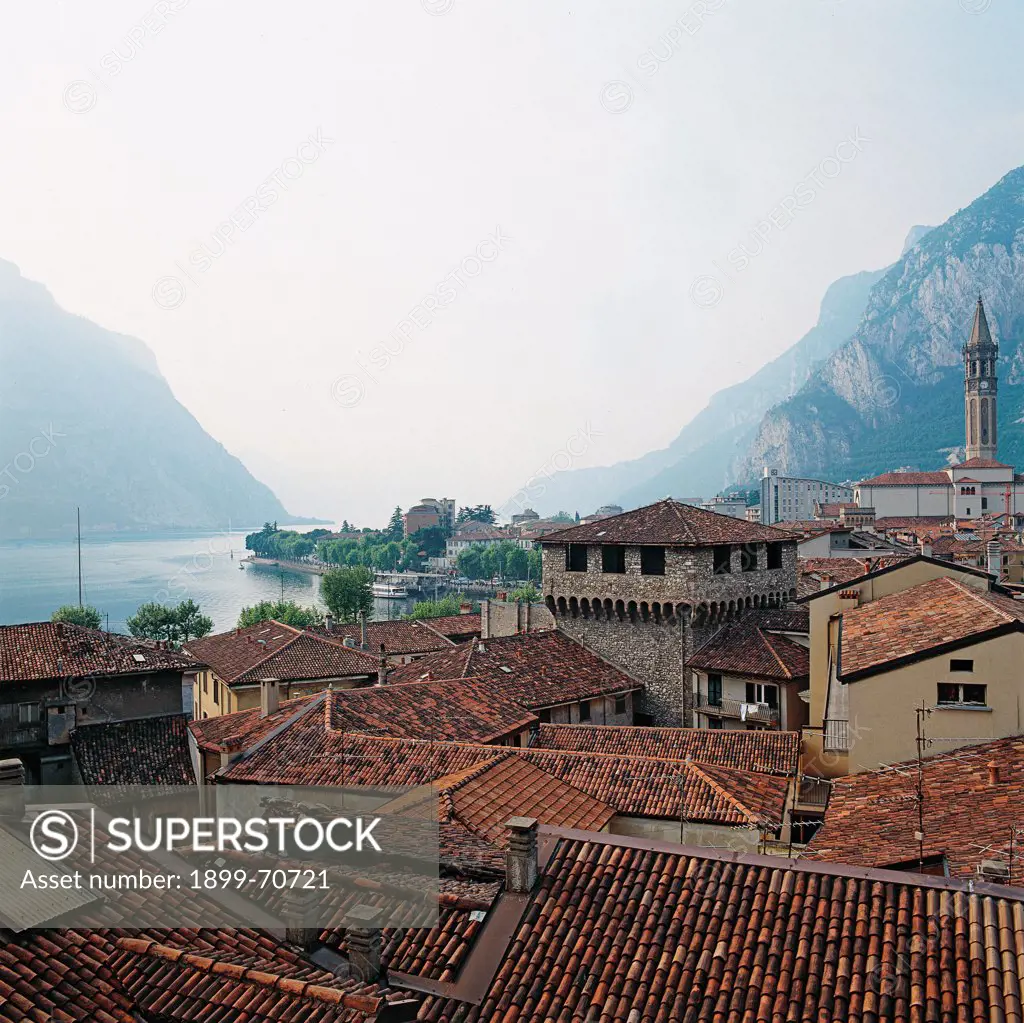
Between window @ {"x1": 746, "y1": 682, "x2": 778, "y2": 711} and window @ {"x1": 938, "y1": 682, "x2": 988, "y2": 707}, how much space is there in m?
11.7

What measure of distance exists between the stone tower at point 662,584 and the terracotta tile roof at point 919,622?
9459 mm

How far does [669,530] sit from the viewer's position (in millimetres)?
28750

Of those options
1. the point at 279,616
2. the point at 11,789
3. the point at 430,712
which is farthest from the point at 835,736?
the point at 279,616

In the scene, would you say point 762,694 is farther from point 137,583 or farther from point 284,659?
point 137,583

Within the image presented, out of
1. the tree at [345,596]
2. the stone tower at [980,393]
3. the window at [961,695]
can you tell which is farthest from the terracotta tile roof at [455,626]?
the stone tower at [980,393]

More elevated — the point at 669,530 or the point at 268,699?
the point at 669,530

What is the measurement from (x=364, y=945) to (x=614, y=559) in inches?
914

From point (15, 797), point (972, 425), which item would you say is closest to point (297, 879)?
point (15, 797)

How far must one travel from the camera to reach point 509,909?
7359 millimetres

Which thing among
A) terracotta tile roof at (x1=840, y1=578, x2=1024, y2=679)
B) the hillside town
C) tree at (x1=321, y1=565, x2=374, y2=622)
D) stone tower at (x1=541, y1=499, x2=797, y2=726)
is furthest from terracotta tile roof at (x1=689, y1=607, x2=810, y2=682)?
tree at (x1=321, y1=565, x2=374, y2=622)

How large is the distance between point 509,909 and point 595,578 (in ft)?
74.0

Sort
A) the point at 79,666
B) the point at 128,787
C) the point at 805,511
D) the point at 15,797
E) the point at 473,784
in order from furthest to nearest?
the point at 805,511 < the point at 79,666 < the point at 128,787 < the point at 473,784 < the point at 15,797

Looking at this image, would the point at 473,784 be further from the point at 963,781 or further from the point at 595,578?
the point at 595,578

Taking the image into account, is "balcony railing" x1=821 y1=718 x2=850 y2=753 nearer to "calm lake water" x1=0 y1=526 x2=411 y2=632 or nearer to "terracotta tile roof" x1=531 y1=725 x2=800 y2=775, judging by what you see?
"terracotta tile roof" x1=531 y1=725 x2=800 y2=775
